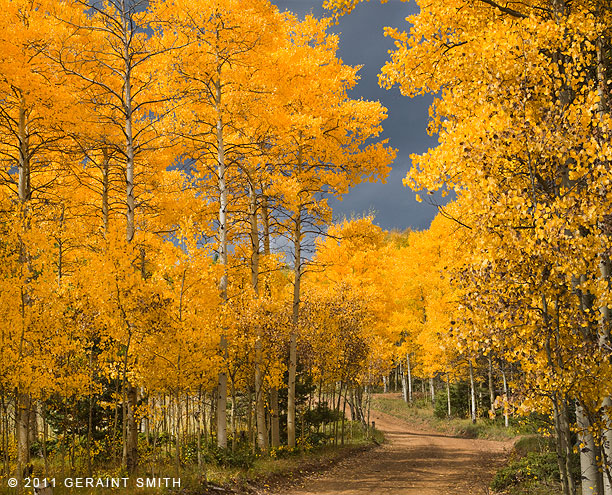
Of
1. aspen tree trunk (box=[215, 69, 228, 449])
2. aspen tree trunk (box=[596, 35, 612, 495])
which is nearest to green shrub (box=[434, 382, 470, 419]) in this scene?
aspen tree trunk (box=[215, 69, 228, 449])

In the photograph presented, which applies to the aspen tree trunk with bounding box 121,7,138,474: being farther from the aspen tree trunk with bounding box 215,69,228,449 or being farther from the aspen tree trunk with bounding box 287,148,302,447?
the aspen tree trunk with bounding box 287,148,302,447

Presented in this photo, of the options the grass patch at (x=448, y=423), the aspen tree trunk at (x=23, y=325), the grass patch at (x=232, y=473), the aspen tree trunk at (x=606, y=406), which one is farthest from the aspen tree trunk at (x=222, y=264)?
the grass patch at (x=448, y=423)

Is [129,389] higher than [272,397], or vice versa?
[129,389]

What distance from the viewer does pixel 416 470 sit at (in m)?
12.8

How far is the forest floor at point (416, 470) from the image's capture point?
33.5 feet

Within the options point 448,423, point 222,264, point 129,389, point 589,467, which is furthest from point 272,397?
point 448,423

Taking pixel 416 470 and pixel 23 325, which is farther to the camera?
pixel 416 470

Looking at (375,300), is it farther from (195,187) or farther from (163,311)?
(163,311)

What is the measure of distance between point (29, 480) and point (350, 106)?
435 inches

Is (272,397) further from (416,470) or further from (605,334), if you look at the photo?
(605,334)

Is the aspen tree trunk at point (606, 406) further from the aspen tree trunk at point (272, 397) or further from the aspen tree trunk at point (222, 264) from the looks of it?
the aspen tree trunk at point (272, 397)

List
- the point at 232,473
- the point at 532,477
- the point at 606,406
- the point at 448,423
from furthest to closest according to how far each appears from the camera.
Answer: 1. the point at 448,423
2. the point at 232,473
3. the point at 532,477
4. the point at 606,406

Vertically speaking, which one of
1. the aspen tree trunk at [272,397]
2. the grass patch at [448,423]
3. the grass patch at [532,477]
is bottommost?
the grass patch at [448,423]

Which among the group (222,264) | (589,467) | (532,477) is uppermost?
(222,264)
